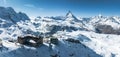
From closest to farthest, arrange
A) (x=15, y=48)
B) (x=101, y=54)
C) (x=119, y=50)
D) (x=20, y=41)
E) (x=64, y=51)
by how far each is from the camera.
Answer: (x=15, y=48)
(x=20, y=41)
(x=64, y=51)
(x=101, y=54)
(x=119, y=50)

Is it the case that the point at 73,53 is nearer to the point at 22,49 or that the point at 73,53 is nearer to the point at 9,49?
the point at 22,49

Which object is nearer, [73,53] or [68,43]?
[73,53]

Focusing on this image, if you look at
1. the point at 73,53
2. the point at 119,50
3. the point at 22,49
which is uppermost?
the point at 22,49

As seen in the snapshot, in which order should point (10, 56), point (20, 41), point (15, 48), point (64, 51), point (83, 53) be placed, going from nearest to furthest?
1. point (10, 56)
2. point (15, 48)
3. point (20, 41)
4. point (64, 51)
5. point (83, 53)

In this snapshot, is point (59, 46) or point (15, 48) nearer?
point (15, 48)

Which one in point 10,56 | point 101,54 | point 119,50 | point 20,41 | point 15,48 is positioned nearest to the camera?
point 10,56

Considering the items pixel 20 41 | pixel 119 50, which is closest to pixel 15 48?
pixel 20 41

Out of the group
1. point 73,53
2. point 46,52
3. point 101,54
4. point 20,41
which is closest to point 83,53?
point 73,53

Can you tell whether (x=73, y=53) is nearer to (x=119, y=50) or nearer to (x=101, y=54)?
(x=101, y=54)

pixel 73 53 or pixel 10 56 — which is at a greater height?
pixel 10 56
